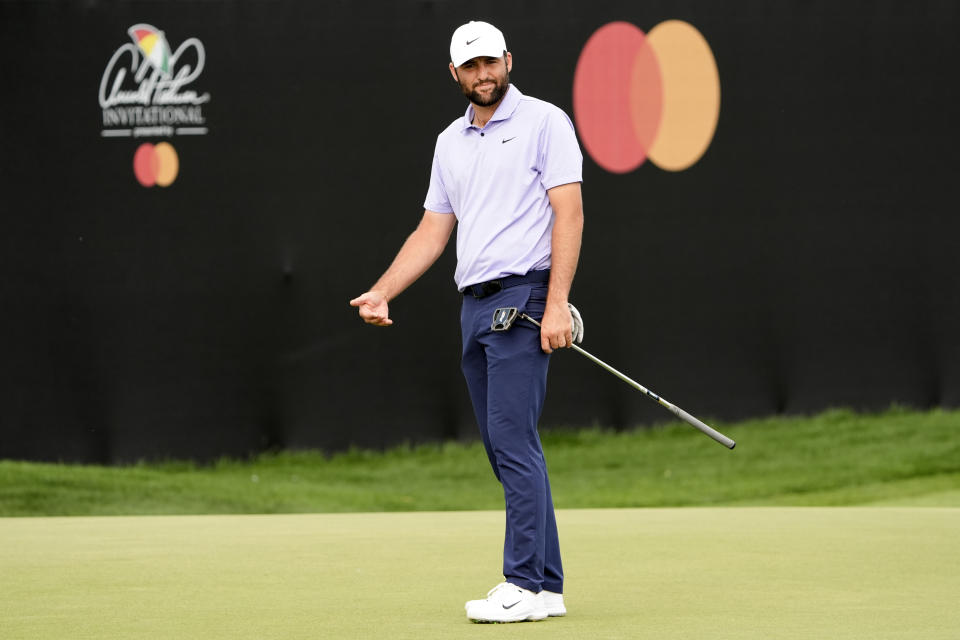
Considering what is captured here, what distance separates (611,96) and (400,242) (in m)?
1.25

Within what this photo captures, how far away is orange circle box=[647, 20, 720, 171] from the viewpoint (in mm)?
6293

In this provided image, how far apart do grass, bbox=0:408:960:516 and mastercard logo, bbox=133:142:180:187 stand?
1378mm

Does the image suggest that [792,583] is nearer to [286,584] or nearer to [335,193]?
[286,584]

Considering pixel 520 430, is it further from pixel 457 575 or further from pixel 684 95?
pixel 684 95

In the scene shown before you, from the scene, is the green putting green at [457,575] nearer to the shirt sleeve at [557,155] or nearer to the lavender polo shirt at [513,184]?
the lavender polo shirt at [513,184]

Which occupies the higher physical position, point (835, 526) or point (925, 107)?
point (925, 107)

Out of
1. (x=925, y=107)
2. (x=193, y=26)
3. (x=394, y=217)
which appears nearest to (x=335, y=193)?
(x=394, y=217)

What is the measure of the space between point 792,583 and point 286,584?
121 centimetres

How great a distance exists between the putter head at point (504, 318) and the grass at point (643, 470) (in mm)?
3531

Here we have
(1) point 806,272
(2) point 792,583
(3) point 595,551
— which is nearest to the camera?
(2) point 792,583

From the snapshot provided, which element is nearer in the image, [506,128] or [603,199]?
[506,128]

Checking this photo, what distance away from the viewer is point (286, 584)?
3.16 metres

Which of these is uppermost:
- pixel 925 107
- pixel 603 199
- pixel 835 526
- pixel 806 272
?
pixel 925 107

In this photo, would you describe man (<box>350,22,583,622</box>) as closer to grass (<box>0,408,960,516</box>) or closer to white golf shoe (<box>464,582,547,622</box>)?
white golf shoe (<box>464,582,547,622</box>)
